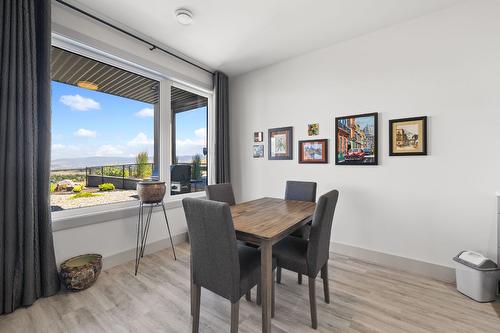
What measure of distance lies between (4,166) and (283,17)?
9.40 ft

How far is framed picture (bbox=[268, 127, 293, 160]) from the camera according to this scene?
3318 millimetres

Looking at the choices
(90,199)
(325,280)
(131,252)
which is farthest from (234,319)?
(90,199)

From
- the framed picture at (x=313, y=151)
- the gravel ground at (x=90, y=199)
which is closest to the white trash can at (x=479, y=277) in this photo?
the framed picture at (x=313, y=151)

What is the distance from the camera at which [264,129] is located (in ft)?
11.8

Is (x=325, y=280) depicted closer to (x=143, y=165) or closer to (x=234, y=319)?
(x=234, y=319)

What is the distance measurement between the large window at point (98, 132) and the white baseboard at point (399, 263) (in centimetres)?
278

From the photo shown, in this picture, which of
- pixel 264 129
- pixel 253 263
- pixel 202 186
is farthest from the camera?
pixel 202 186

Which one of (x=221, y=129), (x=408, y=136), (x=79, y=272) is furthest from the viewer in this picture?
(x=221, y=129)

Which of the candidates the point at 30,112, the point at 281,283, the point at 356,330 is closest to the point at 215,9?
the point at 30,112

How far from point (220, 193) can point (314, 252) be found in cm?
128

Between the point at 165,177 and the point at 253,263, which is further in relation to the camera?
the point at 165,177

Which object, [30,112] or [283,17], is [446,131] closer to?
[283,17]

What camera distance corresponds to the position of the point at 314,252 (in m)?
1.58

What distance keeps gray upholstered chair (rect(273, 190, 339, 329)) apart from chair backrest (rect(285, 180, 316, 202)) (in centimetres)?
90
